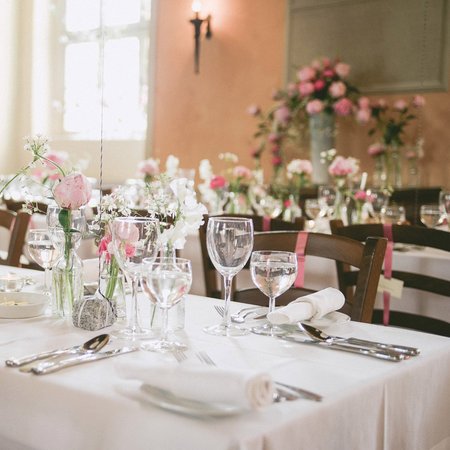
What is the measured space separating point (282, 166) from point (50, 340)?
4332 mm

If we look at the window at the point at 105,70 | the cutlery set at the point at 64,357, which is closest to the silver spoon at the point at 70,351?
the cutlery set at the point at 64,357

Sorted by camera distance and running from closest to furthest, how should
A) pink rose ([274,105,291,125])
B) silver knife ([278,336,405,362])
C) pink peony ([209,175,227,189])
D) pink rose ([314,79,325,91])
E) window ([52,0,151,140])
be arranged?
silver knife ([278,336,405,362]), pink peony ([209,175,227,189]), pink rose ([314,79,325,91]), pink rose ([274,105,291,125]), window ([52,0,151,140])

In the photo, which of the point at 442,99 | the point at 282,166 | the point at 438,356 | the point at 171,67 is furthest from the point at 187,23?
the point at 438,356

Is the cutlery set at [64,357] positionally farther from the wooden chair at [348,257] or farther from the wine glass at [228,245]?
the wooden chair at [348,257]

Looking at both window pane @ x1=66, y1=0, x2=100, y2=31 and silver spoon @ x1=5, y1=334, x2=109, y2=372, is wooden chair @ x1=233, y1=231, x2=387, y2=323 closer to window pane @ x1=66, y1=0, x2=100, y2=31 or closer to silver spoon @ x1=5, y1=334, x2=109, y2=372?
silver spoon @ x1=5, y1=334, x2=109, y2=372

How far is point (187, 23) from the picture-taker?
253 inches

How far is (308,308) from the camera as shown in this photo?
138 centimetres

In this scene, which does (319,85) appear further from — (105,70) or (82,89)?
(82,89)

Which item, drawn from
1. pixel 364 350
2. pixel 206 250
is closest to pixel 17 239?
pixel 206 250

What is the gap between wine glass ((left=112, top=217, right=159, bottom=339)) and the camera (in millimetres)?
1294

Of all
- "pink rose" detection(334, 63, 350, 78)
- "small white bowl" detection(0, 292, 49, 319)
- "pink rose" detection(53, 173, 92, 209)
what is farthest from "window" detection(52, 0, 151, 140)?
"pink rose" detection(53, 173, 92, 209)

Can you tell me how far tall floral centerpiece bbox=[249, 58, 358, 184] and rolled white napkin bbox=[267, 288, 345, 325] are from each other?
11.5 feet

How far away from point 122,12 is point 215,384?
6588mm

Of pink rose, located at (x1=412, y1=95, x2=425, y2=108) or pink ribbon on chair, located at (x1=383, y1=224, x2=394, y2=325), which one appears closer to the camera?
pink ribbon on chair, located at (x1=383, y1=224, x2=394, y2=325)
